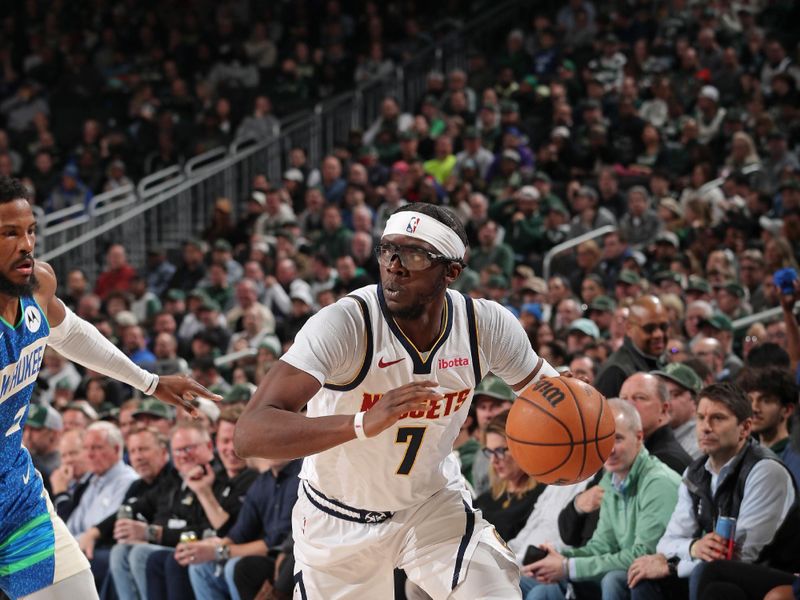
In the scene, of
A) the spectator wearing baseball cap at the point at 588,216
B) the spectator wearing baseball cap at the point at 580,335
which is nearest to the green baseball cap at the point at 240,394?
the spectator wearing baseball cap at the point at 580,335

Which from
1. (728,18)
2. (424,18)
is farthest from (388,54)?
(728,18)

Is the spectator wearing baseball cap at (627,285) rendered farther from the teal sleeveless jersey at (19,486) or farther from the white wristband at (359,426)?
the white wristband at (359,426)

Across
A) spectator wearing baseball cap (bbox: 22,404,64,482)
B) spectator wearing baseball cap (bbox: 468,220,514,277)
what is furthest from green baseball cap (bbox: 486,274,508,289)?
spectator wearing baseball cap (bbox: 22,404,64,482)

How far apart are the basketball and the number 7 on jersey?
1.35ft

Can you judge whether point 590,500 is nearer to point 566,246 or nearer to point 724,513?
point 724,513

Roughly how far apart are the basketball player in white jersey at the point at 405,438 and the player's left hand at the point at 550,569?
6.12 ft

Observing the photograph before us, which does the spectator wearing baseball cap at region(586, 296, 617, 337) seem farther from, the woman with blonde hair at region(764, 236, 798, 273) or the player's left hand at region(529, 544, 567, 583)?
the player's left hand at region(529, 544, 567, 583)

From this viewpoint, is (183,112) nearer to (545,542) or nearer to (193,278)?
(193,278)

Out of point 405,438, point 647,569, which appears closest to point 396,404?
point 405,438

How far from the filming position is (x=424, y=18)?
67.5 ft

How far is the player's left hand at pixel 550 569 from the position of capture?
673cm

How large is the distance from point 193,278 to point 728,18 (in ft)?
27.1

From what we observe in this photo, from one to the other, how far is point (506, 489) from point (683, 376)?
52.1 inches

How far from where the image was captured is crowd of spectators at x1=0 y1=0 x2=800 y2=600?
694 centimetres
